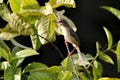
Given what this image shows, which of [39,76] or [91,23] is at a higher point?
[39,76]

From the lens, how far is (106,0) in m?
2.54

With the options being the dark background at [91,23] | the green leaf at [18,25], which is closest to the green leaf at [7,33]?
the green leaf at [18,25]

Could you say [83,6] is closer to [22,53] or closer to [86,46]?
[86,46]

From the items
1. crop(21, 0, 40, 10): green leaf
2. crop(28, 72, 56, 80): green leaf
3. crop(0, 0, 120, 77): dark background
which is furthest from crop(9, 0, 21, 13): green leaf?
crop(0, 0, 120, 77): dark background

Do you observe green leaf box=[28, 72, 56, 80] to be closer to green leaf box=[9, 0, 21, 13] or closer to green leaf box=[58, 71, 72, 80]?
green leaf box=[58, 71, 72, 80]

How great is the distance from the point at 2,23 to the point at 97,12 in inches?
32.2

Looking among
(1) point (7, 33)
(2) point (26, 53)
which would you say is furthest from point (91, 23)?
(1) point (7, 33)

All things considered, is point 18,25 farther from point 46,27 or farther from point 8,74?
point 8,74

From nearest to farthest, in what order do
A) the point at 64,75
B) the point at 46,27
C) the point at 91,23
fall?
the point at 46,27
the point at 64,75
the point at 91,23

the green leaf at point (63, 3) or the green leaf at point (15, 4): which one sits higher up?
the green leaf at point (63, 3)

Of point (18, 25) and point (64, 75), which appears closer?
point (18, 25)

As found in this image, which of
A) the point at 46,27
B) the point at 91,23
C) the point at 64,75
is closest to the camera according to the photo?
the point at 46,27

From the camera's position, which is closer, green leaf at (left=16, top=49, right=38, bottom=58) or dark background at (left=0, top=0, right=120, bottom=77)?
green leaf at (left=16, top=49, right=38, bottom=58)

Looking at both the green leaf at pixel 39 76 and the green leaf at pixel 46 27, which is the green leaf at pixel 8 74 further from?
the green leaf at pixel 46 27
